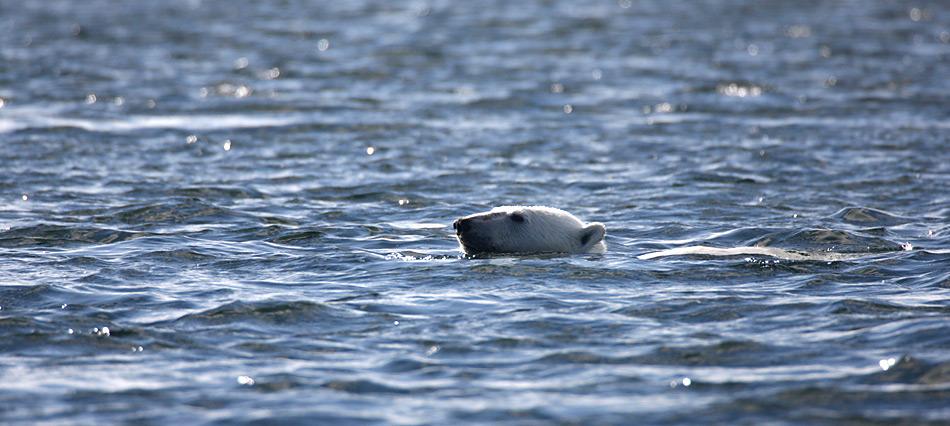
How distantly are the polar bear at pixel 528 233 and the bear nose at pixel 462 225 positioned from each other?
60 mm

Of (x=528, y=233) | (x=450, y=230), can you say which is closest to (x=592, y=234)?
(x=528, y=233)

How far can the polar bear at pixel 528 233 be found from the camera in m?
11.6

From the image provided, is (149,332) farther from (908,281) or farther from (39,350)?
(908,281)

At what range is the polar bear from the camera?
1156cm

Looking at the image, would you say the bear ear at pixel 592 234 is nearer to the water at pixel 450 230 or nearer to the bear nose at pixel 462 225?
the water at pixel 450 230

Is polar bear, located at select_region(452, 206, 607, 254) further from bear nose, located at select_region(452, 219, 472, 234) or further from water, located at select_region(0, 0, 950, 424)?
water, located at select_region(0, 0, 950, 424)

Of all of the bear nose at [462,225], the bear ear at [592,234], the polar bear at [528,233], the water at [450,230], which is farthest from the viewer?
the bear ear at [592,234]

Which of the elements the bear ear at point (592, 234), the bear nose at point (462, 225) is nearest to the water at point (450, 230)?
the bear nose at point (462, 225)

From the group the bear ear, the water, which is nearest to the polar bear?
the bear ear

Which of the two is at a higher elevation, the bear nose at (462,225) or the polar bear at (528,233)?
the bear nose at (462,225)

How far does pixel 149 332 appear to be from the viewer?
8.79 m

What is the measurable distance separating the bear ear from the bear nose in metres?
1.04

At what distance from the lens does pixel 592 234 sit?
1171 centimetres

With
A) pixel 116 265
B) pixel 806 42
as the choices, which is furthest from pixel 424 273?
pixel 806 42
